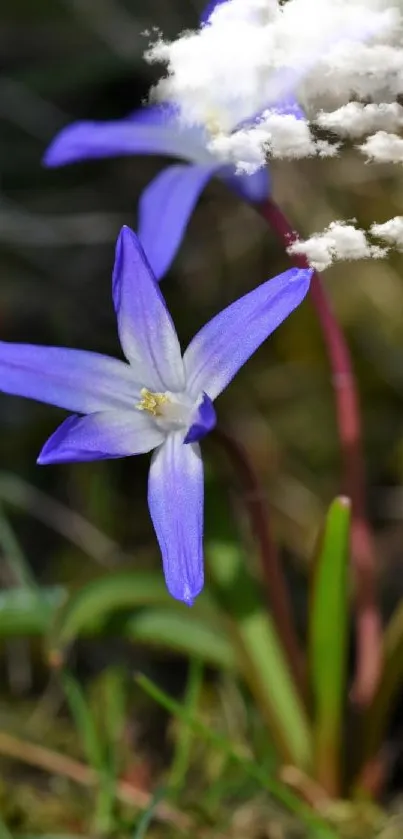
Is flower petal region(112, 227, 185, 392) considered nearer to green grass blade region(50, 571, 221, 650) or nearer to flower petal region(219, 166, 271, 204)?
flower petal region(219, 166, 271, 204)

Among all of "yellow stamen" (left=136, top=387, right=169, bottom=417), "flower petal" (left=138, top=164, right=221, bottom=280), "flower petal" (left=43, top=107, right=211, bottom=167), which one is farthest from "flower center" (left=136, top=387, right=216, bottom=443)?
"flower petal" (left=43, top=107, right=211, bottom=167)

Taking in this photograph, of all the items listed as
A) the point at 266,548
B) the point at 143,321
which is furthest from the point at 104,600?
the point at 143,321

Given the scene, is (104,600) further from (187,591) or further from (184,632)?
(187,591)

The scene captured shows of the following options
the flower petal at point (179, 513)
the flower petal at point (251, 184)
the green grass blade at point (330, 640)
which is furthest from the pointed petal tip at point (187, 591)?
the flower petal at point (251, 184)

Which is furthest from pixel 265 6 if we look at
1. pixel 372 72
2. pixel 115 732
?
pixel 115 732

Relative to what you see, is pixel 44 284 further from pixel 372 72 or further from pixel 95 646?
pixel 372 72

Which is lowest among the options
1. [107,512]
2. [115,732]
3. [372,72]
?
[115,732]
